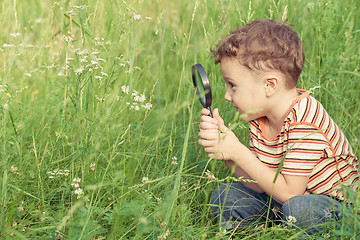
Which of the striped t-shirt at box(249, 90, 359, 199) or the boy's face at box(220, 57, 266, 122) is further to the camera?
the boy's face at box(220, 57, 266, 122)

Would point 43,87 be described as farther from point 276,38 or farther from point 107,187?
point 276,38

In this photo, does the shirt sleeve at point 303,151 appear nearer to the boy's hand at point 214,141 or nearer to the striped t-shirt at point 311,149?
the striped t-shirt at point 311,149

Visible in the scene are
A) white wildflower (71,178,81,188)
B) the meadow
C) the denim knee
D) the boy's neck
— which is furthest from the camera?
the denim knee

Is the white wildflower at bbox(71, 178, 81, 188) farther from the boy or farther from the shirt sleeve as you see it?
the shirt sleeve

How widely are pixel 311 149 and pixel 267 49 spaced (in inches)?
19.2

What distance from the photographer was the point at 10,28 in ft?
11.7

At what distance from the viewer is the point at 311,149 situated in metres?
1.92

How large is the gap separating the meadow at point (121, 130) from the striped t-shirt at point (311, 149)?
0.52 feet

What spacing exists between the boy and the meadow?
120mm

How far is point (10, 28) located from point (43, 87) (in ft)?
2.18

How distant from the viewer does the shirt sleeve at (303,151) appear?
6.30 ft

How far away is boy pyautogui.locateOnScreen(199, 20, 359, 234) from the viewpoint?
1.94 m

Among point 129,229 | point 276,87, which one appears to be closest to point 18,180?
point 129,229

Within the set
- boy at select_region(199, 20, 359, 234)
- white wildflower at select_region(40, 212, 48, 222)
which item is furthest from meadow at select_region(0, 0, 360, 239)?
boy at select_region(199, 20, 359, 234)
